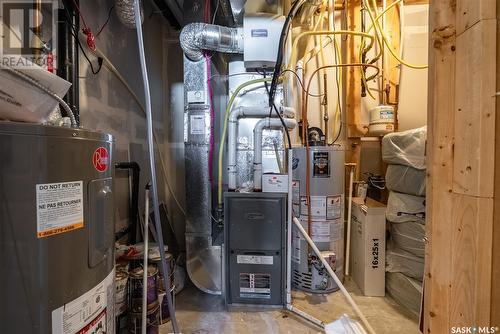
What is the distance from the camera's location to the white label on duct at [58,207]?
65 centimetres

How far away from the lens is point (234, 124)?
1966 millimetres

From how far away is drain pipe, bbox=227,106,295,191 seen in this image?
6.35 feet

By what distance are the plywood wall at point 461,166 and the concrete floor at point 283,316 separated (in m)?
0.76

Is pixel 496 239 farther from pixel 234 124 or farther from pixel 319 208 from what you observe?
pixel 234 124

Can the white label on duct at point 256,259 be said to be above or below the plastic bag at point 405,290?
above

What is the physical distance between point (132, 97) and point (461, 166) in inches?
86.4

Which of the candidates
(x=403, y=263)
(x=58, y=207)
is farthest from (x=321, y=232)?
(x=58, y=207)

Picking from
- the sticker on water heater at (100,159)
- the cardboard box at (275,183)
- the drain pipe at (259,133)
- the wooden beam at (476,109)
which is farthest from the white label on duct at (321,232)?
the sticker on water heater at (100,159)

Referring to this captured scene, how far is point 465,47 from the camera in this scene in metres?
0.88

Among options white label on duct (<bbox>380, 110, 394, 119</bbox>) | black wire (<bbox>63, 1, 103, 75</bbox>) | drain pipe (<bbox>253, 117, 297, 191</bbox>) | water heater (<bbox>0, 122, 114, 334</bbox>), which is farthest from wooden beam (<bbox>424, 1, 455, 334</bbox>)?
black wire (<bbox>63, 1, 103, 75</bbox>)

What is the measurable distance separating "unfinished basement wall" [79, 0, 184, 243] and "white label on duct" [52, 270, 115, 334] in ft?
3.42

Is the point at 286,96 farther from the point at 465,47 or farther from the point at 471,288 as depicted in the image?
the point at 471,288

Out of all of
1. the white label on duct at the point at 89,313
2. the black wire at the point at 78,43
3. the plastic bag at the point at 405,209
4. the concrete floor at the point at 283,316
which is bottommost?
the concrete floor at the point at 283,316

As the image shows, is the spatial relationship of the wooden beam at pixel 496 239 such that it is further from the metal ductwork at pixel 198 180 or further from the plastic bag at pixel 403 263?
the metal ductwork at pixel 198 180
